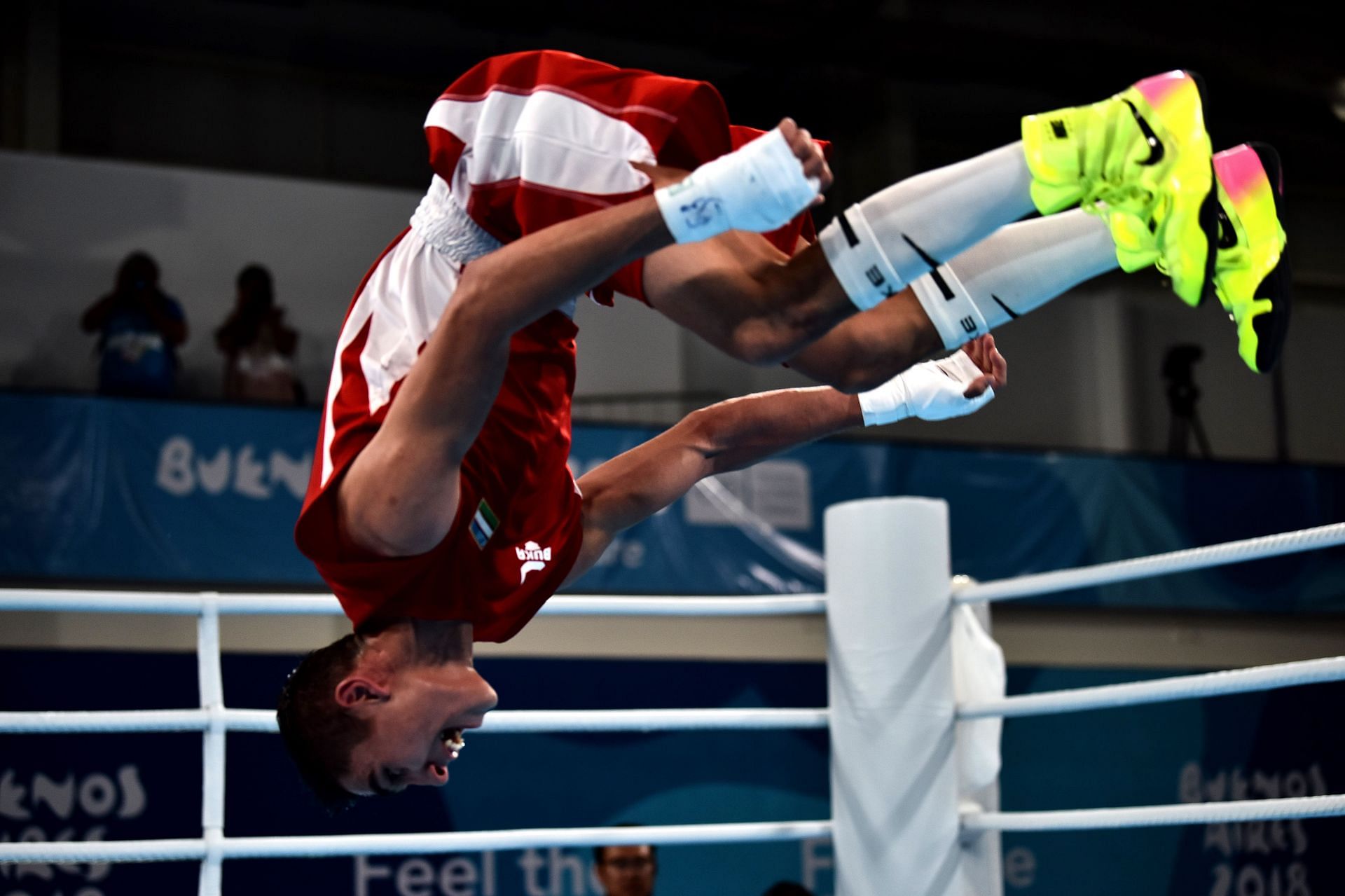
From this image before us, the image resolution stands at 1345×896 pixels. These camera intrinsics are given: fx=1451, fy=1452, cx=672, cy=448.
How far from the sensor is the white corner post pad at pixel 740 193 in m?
1.46

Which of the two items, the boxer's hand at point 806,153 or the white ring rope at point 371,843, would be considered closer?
the boxer's hand at point 806,153

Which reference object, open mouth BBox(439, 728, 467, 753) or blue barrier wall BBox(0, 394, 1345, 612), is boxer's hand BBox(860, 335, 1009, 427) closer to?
open mouth BBox(439, 728, 467, 753)

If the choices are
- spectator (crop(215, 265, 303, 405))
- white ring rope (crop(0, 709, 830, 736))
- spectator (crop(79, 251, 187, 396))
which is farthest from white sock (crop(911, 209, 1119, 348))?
spectator (crop(215, 265, 303, 405))

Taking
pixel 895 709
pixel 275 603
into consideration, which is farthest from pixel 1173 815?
pixel 275 603

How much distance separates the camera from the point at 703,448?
2.23 m

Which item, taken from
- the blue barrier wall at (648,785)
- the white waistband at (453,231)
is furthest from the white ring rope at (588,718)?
the blue barrier wall at (648,785)

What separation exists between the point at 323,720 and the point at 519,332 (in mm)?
573

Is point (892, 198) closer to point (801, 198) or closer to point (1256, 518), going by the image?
point (801, 198)

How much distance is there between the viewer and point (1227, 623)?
711 cm

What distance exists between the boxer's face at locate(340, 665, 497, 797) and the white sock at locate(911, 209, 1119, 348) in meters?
0.75

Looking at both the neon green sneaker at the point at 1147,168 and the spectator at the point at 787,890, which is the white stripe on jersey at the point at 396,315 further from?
the spectator at the point at 787,890

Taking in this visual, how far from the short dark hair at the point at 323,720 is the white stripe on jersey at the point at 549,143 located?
644 mm

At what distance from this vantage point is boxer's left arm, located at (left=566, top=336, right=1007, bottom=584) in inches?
82.9

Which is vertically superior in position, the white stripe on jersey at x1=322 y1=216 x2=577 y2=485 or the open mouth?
the white stripe on jersey at x1=322 y1=216 x2=577 y2=485
